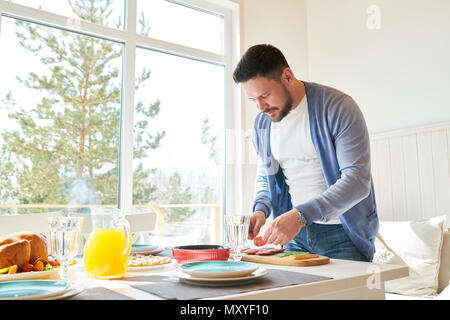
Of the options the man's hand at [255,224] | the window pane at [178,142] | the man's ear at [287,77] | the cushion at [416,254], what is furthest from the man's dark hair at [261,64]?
the window pane at [178,142]

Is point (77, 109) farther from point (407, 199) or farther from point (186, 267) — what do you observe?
point (407, 199)

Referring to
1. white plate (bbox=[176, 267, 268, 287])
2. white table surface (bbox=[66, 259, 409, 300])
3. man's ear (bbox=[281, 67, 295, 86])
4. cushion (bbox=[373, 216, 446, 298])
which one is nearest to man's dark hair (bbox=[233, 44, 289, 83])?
man's ear (bbox=[281, 67, 295, 86])

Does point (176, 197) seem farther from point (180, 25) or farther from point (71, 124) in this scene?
point (180, 25)

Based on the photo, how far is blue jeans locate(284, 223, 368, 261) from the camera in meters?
1.39

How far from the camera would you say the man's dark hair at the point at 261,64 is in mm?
1479

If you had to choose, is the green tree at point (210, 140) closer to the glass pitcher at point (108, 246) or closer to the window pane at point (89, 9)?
the window pane at point (89, 9)

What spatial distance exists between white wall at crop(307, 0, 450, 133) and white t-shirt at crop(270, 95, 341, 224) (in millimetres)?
1517

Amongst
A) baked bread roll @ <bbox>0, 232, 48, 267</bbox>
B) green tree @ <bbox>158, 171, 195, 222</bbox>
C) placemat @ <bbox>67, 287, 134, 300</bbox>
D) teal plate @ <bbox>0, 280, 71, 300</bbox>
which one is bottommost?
placemat @ <bbox>67, 287, 134, 300</bbox>

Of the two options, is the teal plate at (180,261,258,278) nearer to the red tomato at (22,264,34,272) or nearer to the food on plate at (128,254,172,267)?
the food on plate at (128,254,172,267)

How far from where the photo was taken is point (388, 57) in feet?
9.77

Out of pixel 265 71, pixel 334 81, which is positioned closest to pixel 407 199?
pixel 334 81

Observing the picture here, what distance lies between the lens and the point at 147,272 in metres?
0.99

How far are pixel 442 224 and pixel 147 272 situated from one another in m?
1.99

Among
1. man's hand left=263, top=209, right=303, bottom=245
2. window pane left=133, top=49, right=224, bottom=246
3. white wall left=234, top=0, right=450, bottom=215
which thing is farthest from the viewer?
window pane left=133, top=49, right=224, bottom=246
